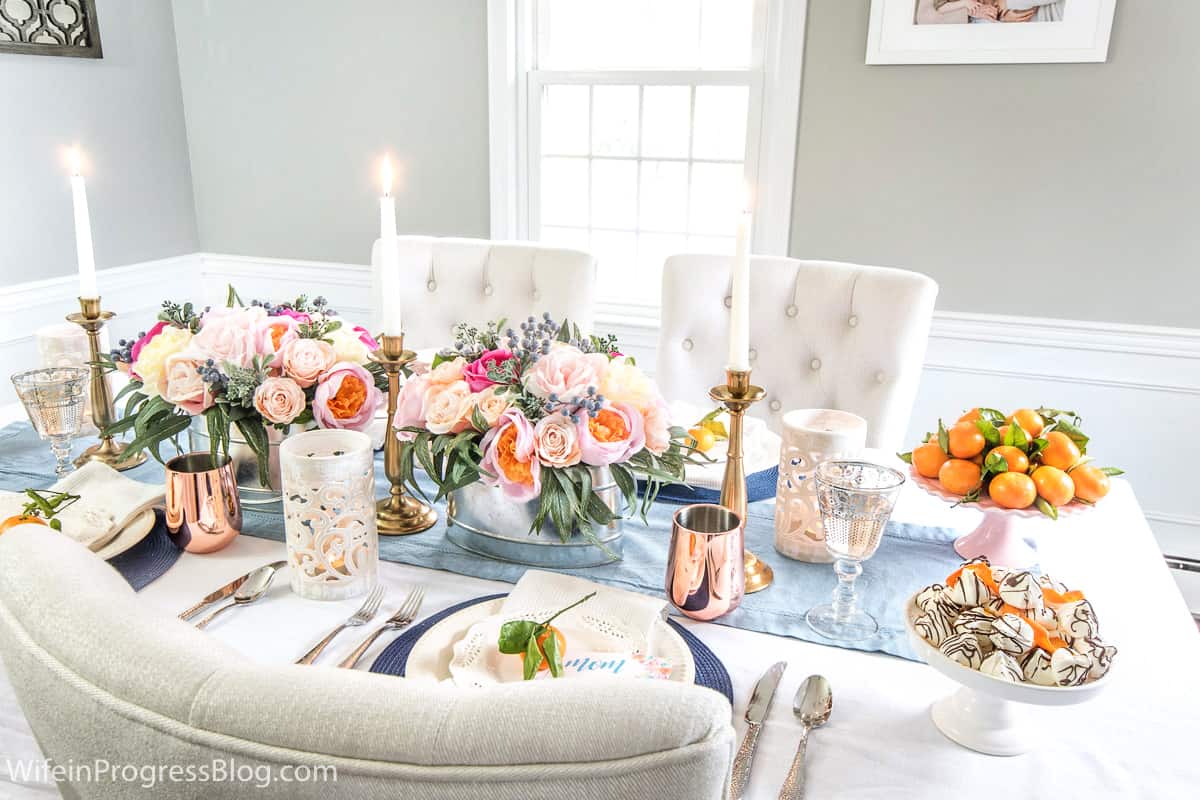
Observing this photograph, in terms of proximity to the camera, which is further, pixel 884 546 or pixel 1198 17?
pixel 1198 17

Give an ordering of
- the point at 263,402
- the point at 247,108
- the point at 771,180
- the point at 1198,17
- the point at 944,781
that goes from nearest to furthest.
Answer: the point at 944,781
the point at 263,402
the point at 1198,17
the point at 771,180
the point at 247,108

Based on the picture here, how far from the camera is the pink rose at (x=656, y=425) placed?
103 centimetres

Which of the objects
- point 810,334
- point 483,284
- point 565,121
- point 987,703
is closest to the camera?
point 987,703

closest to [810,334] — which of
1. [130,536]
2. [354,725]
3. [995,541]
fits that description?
[995,541]

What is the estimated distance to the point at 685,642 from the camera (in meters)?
0.90

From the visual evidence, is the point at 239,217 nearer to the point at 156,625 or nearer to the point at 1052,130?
the point at 1052,130

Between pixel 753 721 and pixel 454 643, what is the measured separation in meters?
0.30

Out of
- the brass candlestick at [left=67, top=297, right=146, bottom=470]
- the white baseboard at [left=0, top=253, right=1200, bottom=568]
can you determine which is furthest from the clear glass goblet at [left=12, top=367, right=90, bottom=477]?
the white baseboard at [left=0, top=253, right=1200, bottom=568]

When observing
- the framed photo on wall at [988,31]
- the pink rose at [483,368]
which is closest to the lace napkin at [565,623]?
the pink rose at [483,368]

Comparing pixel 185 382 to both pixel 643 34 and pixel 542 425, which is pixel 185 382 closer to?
pixel 542 425

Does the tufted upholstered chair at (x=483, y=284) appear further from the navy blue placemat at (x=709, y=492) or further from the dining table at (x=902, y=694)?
the dining table at (x=902, y=694)

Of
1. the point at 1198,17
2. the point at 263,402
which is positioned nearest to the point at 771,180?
the point at 1198,17

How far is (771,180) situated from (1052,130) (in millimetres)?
735

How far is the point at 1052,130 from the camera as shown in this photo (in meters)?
2.31
